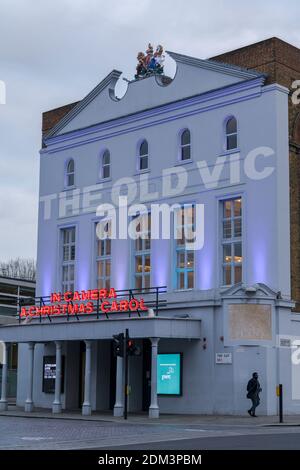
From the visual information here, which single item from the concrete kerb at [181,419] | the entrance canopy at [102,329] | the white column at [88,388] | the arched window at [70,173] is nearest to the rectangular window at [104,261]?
the entrance canopy at [102,329]

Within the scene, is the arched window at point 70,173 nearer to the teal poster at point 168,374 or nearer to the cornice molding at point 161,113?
the cornice molding at point 161,113

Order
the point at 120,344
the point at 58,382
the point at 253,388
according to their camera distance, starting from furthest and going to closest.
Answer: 1. the point at 58,382
2. the point at 120,344
3. the point at 253,388

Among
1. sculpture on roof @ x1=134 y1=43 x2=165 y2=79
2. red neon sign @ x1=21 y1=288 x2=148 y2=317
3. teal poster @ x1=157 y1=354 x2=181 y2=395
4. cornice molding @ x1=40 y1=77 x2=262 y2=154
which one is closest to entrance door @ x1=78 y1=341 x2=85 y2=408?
red neon sign @ x1=21 y1=288 x2=148 y2=317

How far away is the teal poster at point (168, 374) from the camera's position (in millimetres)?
35000

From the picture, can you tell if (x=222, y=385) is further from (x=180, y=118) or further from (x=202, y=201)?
(x=180, y=118)

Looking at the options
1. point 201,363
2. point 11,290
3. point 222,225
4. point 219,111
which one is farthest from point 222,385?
point 11,290

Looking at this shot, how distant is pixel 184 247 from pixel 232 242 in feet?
8.11

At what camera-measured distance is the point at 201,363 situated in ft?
112

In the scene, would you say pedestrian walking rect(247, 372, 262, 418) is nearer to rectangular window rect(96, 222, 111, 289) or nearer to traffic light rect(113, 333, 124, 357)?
traffic light rect(113, 333, 124, 357)

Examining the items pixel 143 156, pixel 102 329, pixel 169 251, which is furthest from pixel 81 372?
pixel 143 156

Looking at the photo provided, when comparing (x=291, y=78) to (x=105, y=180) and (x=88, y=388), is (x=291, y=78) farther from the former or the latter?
(x=88, y=388)

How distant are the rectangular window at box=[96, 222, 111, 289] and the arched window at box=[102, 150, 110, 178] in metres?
2.64

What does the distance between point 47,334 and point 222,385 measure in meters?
8.60

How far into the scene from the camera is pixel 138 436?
23.4 m
